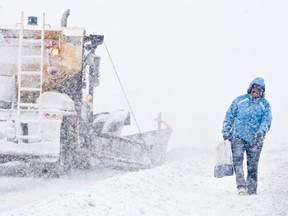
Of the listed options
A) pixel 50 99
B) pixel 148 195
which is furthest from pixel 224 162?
pixel 50 99

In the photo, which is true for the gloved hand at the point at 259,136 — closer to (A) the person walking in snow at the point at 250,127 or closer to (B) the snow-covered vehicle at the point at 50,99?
(A) the person walking in snow at the point at 250,127

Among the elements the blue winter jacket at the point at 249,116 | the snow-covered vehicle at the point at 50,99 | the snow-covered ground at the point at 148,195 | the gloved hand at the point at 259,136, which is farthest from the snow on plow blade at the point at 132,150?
the gloved hand at the point at 259,136

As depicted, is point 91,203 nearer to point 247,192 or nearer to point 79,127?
point 247,192

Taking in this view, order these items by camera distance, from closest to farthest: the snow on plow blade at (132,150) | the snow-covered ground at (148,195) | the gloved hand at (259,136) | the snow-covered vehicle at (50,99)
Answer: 1. the snow-covered ground at (148,195)
2. the gloved hand at (259,136)
3. the snow-covered vehicle at (50,99)
4. the snow on plow blade at (132,150)

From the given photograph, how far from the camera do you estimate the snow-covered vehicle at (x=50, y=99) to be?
9.62 m

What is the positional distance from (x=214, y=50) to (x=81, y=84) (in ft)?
146

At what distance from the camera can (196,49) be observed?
176 feet

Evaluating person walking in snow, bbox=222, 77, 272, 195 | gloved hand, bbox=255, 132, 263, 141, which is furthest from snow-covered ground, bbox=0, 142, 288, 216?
gloved hand, bbox=255, 132, 263, 141

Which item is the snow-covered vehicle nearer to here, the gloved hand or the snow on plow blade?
the snow on plow blade

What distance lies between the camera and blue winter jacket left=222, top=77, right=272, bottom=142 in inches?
324

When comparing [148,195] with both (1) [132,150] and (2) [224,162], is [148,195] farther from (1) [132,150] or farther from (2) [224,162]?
(1) [132,150]

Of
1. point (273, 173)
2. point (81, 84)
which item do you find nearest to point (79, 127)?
point (81, 84)

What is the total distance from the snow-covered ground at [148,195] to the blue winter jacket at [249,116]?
0.74 meters

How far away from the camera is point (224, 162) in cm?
854
